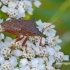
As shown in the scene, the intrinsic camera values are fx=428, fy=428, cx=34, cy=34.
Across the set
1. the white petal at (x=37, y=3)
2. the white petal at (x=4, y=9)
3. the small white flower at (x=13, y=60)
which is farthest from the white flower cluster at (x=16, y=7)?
the small white flower at (x=13, y=60)

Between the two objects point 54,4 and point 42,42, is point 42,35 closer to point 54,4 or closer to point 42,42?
point 42,42

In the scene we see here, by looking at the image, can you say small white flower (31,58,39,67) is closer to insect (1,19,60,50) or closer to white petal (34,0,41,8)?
insect (1,19,60,50)

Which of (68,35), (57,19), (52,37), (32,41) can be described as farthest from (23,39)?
(68,35)

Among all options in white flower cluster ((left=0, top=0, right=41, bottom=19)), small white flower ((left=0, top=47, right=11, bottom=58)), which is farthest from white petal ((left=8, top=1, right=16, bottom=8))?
small white flower ((left=0, top=47, right=11, bottom=58))

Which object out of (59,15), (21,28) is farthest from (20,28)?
(59,15)

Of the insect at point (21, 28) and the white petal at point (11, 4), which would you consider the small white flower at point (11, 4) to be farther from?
the insect at point (21, 28)

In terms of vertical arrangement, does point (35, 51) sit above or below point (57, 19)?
below
